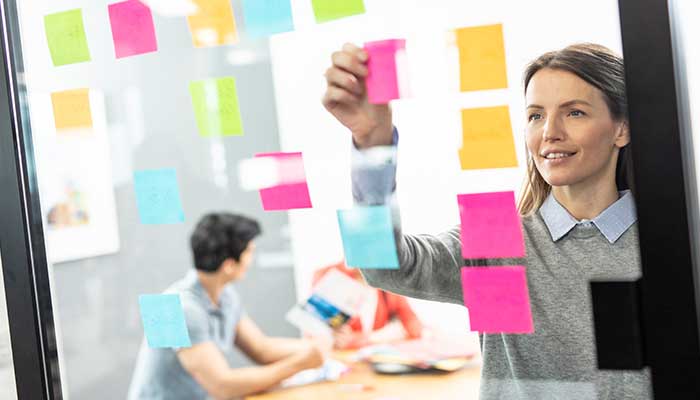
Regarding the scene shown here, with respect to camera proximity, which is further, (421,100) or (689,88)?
(421,100)

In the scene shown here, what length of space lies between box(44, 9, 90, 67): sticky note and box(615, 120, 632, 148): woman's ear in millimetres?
957

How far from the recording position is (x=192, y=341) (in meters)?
1.41

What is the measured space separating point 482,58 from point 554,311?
40 centimetres

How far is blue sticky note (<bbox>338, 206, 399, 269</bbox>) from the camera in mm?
1249

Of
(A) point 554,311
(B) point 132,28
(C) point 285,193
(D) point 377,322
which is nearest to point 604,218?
(A) point 554,311

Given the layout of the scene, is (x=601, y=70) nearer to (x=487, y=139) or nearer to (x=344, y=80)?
(x=487, y=139)

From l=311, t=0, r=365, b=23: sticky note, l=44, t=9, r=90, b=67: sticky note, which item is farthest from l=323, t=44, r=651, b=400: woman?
l=44, t=9, r=90, b=67: sticky note

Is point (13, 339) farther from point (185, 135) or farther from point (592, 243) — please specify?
point (592, 243)

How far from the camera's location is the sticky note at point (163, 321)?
4.66 ft

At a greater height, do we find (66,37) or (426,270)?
(66,37)

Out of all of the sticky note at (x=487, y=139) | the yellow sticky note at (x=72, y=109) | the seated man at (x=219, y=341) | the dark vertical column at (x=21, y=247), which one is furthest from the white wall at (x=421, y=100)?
the dark vertical column at (x=21, y=247)

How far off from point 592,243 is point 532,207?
10 centimetres

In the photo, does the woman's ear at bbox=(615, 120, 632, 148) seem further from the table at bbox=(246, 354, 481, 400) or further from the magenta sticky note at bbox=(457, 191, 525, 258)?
the table at bbox=(246, 354, 481, 400)

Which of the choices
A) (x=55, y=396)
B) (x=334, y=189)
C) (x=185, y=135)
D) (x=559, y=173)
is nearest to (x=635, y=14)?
(x=559, y=173)
